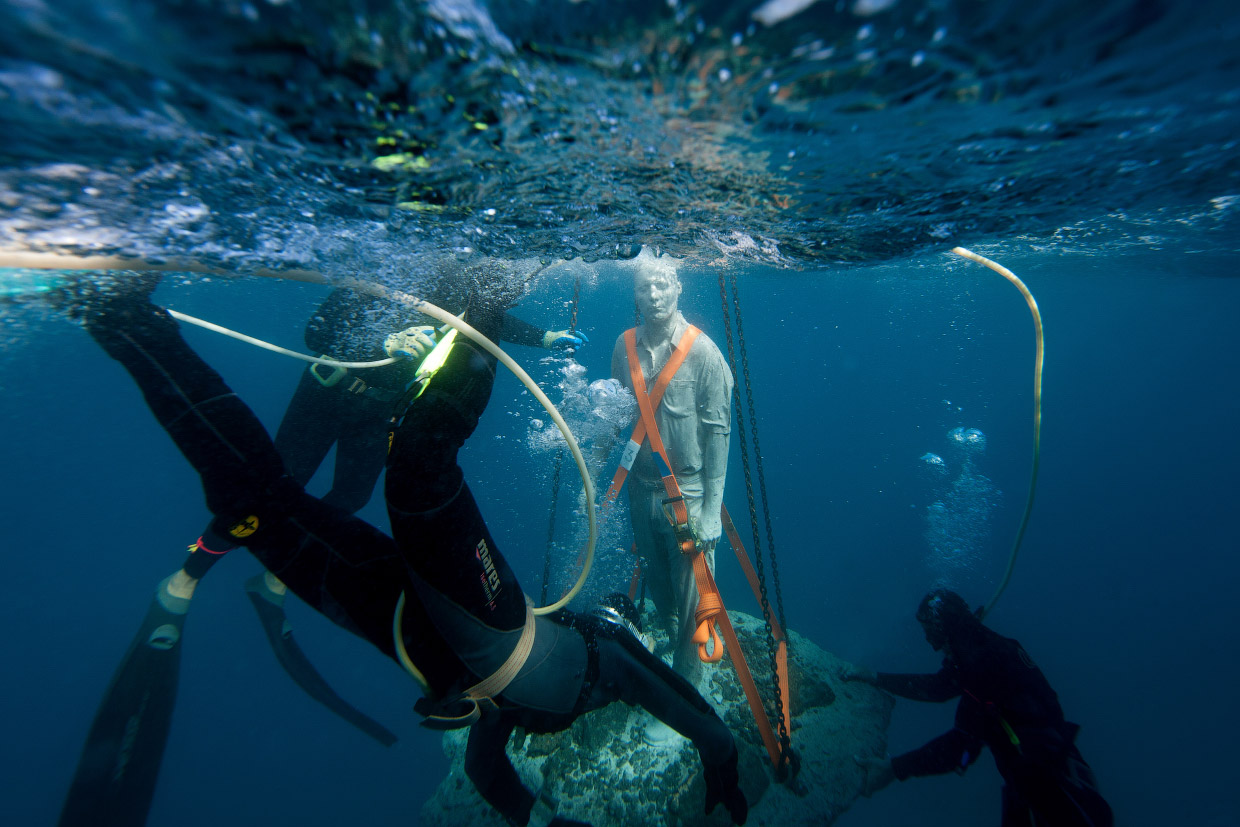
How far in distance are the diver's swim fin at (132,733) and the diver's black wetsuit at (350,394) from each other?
1.86 metres

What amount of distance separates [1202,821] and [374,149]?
94.2 feet

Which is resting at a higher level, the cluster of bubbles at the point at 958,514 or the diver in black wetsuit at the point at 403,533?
the diver in black wetsuit at the point at 403,533

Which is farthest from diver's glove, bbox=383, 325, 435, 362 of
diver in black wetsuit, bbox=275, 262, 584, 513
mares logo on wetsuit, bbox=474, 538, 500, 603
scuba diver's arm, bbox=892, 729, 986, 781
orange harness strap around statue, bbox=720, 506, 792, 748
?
scuba diver's arm, bbox=892, 729, 986, 781

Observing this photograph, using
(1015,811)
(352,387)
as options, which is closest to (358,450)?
(352,387)

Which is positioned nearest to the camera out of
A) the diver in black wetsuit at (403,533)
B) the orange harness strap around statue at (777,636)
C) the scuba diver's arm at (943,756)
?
the diver in black wetsuit at (403,533)

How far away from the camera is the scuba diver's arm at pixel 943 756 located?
4.16m

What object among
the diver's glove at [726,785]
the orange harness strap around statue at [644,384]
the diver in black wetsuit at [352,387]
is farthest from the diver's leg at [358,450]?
the diver's glove at [726,785]

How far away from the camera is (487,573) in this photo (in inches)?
78.6

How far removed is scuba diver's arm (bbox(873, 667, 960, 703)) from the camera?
4.41 meters

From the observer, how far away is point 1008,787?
13.2 ft

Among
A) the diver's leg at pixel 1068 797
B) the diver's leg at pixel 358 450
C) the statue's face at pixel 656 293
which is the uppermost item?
the statue's face at pixel 656 293

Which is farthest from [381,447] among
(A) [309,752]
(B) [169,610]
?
(A) [309,752]

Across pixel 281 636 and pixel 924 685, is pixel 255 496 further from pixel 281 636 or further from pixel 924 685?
pixel 924 685

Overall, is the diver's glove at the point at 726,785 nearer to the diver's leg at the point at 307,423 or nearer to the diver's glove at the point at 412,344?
the diver's glove at the point at 412,344
